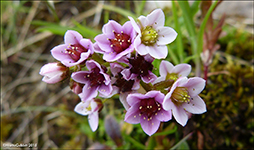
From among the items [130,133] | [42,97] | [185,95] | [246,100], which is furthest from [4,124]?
[246,100]

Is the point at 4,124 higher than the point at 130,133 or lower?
lower

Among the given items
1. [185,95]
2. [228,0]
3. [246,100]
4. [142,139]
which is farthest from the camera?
[228,0]

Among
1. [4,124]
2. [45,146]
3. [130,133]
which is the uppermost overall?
[130,133]

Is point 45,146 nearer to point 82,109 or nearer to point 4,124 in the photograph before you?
point 4,124

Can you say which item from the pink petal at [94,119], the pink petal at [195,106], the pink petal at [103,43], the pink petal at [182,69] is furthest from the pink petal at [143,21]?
the pink petal at [94,119]

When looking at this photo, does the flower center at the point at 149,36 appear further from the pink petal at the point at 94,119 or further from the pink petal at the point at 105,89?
the pink petal at the point at 94,119

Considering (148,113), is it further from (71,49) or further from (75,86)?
(71,49)

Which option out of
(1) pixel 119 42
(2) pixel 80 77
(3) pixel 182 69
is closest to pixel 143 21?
(1) pixel 119 42
